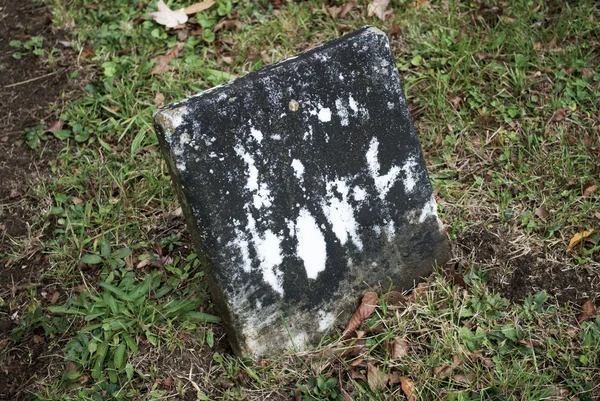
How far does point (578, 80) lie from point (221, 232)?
233cm

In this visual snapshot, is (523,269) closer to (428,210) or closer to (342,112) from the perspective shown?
(428,210)

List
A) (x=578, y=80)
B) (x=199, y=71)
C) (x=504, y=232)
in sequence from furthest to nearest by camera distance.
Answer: (x=199, y=71), (x=578, y=80), (x=504, y=232)

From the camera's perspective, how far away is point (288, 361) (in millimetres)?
2520

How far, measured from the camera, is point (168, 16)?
4.06 metres

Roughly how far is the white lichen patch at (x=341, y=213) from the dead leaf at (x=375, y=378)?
476 mm

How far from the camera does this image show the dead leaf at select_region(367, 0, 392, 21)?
3.96 meters

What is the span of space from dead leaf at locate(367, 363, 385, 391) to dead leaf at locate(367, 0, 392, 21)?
235 cm

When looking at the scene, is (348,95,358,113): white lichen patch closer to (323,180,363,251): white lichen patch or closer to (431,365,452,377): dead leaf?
(323,180,363,251): white lichen patch

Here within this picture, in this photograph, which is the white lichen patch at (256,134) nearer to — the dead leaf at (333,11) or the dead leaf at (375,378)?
the dead leaf at (375,378)

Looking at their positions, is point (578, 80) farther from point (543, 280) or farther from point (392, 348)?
point (392, 348)

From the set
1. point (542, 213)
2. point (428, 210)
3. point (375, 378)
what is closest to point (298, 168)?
point (428, 210)

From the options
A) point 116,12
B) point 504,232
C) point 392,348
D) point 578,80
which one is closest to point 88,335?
point 392,348

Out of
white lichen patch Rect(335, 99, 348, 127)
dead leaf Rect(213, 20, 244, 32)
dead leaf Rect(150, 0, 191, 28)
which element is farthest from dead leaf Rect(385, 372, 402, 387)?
dead leaf Rect(150, 0, 191, 28)

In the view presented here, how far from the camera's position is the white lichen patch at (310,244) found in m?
2.40
